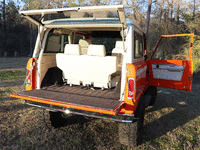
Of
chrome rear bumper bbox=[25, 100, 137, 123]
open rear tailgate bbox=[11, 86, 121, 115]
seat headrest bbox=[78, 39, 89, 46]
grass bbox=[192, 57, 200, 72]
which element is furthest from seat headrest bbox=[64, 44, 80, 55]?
grass bbox=[192, 57, 200, 72]

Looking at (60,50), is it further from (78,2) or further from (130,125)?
(78,2)

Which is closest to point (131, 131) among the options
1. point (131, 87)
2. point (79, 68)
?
point (131, 87)

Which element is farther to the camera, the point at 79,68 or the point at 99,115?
the point at 79,68

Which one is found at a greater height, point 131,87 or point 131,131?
point 131,87

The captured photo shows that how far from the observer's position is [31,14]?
9.91 feet

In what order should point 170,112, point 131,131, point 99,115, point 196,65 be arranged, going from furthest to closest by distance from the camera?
point 196,65, point 170,112, point 131,131, point 99,115

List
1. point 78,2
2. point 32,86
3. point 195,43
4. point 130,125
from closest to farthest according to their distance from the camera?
point 130,125 → point 32,86 → point 195,43 → point 78,2

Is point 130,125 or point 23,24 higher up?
point 23,24

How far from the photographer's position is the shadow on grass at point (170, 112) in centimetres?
383

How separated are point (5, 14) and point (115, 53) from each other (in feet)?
95.8

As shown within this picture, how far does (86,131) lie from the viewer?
12.0 feet

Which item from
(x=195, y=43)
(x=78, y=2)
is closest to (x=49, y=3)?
(x=78, y=2)

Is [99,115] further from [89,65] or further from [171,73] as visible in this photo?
[171,73]

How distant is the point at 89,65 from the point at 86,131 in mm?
1420
